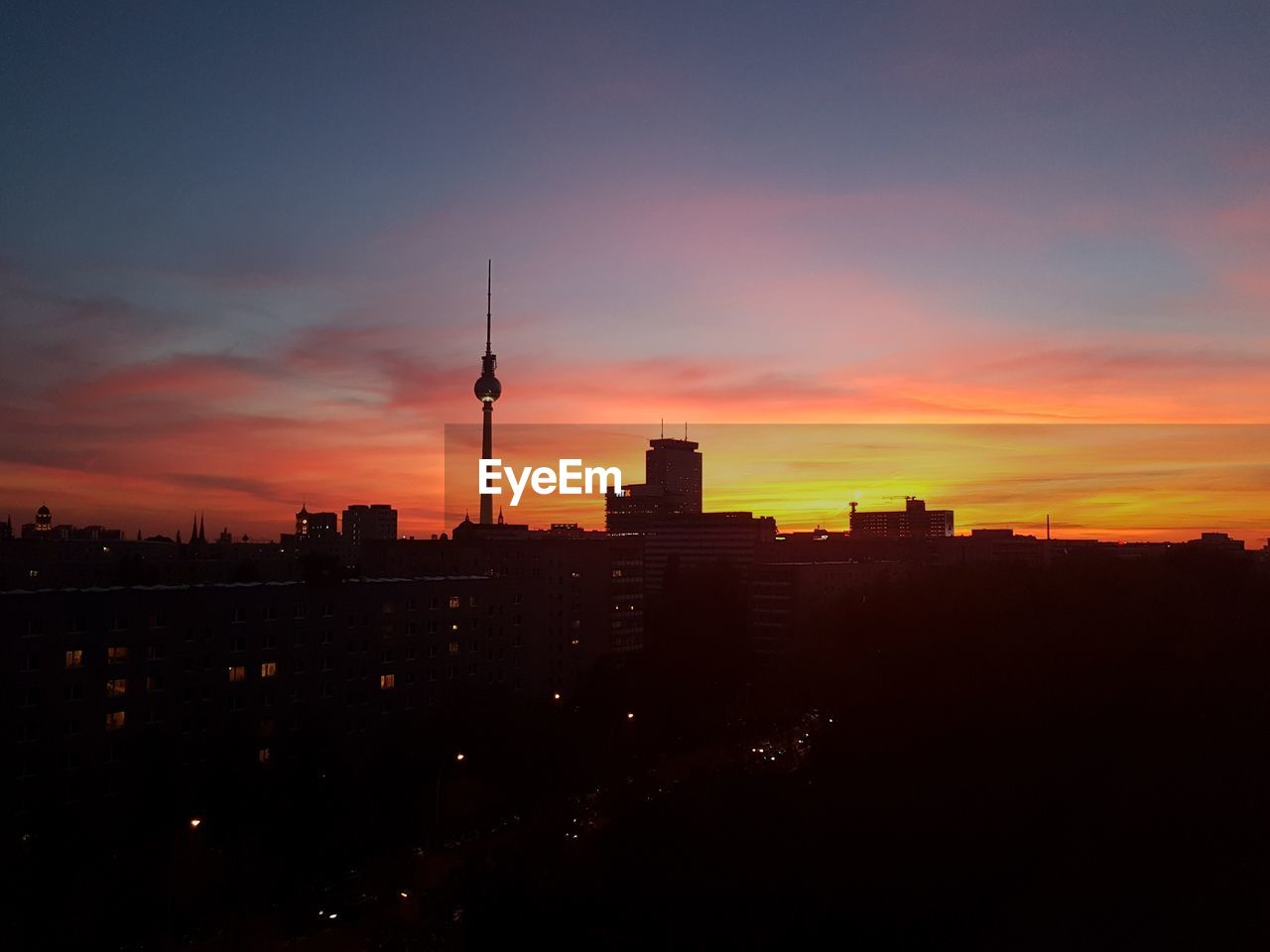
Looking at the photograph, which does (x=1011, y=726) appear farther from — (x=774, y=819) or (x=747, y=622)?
(x=747, y=622)

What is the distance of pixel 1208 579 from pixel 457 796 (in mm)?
26741

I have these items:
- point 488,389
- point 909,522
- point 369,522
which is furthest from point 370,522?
point 909,522

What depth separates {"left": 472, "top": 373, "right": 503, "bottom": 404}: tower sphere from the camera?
89.5 meters

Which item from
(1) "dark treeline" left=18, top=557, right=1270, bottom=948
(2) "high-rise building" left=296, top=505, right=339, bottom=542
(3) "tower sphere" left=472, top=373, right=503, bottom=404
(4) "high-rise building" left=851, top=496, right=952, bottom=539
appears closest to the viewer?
(1) "dark treeline" left=18, top=557, right=1270, bottom=948

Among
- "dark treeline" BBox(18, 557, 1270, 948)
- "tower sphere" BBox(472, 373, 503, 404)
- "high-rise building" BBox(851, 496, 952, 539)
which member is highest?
"tower sphere" BBox(472, 373, 503, 404)

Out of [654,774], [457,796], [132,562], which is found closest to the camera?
[457,796]

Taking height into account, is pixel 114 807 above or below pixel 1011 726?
below

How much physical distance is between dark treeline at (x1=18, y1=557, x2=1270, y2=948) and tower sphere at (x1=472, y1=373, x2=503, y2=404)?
197ft

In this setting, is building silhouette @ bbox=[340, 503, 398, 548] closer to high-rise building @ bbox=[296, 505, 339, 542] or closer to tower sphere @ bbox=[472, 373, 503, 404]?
high-rise building @ bbox=[296, 505, 339, 542]

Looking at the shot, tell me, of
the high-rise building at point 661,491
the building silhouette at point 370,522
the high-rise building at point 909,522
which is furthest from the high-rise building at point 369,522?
the high-rise building at point 909,522

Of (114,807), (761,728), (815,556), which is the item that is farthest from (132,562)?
(815,556)

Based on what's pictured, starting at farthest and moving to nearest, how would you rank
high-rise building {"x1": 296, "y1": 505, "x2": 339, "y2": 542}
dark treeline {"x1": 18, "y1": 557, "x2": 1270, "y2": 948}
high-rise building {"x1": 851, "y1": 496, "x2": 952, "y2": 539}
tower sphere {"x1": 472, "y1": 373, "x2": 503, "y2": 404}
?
high-rise building {"x1": 851, "y1": 496, "x2": 952, "y2": 539}, high-rise building {"x1": 296, "y1": 505, "x2": 339, "y2": 542}, tower sphere {"x1": 472, "y1": 373, "x2": 503, "y2": 404}, dark treeline {"x1": 18, "y1": 557, "x2": 1270, "y2": 948}

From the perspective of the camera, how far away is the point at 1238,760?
758 inches

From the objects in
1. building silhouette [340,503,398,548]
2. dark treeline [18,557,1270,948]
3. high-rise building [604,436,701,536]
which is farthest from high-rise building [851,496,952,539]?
dark treeline [18,557,1270,948]
